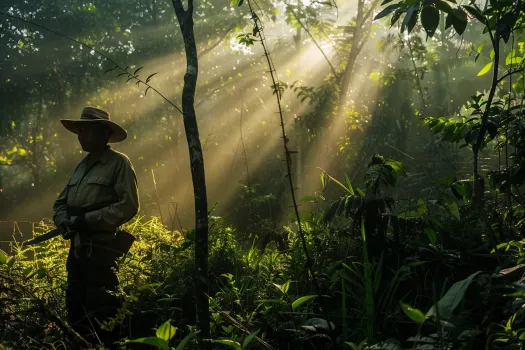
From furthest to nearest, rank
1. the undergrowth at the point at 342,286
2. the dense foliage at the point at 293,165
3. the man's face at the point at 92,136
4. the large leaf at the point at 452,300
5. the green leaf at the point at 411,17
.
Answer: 1. the man's face at the point at 92,136
2. the dense foliage at the point at 293,165
3. the green leaf at the point at 411,17
4. the undergrowth at the point at 342,286
5. the large leaf at the point at 452,300

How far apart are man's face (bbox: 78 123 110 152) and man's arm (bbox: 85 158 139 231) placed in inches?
12.4

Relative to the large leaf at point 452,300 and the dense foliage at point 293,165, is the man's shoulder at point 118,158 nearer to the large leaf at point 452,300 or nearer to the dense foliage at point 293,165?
the dense foliage at point 293,165

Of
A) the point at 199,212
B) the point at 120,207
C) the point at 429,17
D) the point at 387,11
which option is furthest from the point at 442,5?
the point at 120,207

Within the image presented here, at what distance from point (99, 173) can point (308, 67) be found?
632 inches

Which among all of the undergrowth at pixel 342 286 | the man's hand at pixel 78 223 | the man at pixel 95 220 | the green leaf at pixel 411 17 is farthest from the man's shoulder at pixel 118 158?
the green leaf at pixel 411 17

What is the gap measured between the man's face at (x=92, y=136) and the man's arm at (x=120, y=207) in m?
0.32

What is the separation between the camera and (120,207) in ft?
12.7

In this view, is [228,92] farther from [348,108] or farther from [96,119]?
[96,119]

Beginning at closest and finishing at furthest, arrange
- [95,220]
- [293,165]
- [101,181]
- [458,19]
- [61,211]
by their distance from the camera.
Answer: [458,19] → [95,220] → [101,181] → [61,211] → [293,165]

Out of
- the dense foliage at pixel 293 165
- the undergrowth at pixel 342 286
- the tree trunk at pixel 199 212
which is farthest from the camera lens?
the dense foliage at pixel 293 165

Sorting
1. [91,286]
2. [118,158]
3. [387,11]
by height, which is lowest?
[91,286]

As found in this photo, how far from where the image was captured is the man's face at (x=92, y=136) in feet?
13.7

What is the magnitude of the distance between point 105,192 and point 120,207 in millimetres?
259

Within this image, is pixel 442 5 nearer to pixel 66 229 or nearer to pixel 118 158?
pixel 118 158
